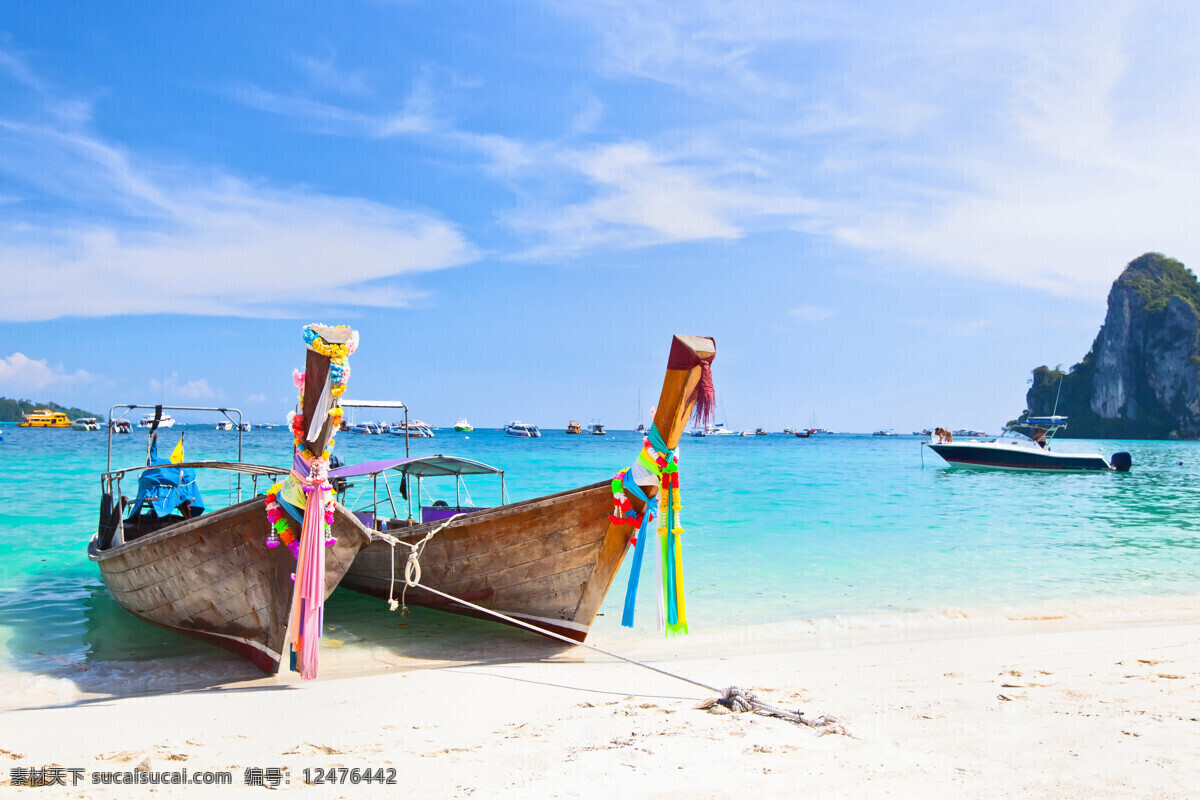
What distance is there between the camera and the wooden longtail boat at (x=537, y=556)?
253 inches

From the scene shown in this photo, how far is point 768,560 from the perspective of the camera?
12.2 m

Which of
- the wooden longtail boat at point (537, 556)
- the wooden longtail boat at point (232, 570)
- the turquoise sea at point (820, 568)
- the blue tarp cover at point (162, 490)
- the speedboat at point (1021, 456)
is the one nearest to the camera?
→ the wooden longtail boat at point (232, 570)

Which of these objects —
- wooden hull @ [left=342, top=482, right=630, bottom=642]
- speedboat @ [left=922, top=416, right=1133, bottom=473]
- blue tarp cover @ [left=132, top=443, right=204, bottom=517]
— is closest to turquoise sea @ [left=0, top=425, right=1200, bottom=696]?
blue tarp cover @ [left=132, top=443, right=204, bottom=517]

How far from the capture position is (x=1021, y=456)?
31391 millimetres

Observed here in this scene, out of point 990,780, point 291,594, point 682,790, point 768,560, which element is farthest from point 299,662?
point 768,560

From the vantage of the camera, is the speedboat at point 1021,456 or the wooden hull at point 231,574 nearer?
the wooden hull at point 231,574

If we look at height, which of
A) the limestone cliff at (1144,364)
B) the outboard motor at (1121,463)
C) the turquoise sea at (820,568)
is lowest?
the turquoise sea at (820,568)

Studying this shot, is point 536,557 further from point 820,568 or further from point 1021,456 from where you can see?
point 1021,456

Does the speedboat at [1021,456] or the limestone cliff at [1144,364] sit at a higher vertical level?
the limestone cliff at [1144,364]

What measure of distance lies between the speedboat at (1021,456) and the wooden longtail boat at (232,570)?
104 ft

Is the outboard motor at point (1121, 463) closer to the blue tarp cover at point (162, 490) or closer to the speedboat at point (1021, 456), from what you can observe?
the speedboat at point (1021, 456)

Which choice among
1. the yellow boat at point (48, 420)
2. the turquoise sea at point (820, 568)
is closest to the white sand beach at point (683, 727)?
the turquoise sea at point (820, 568)

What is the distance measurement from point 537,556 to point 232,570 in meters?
2.58

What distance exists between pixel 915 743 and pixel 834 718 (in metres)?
0.52
